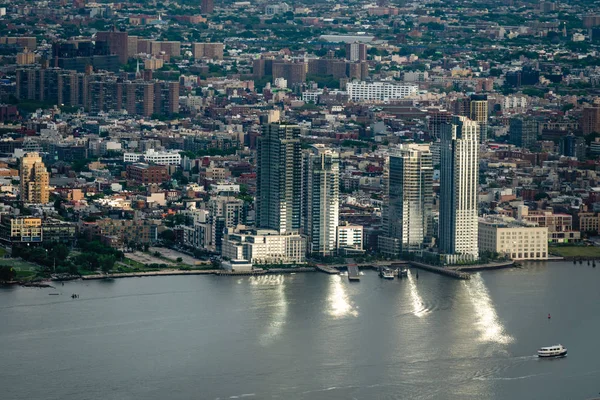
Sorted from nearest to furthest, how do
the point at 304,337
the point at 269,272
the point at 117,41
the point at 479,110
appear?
the point at 304,337
the point at 269,272
the point at 479,110
the point at 117,41

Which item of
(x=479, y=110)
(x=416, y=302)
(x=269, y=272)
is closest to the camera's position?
(x=416, y=302)

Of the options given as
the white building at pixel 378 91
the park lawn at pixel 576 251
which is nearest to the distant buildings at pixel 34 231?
the park lawn at pixel 576 251

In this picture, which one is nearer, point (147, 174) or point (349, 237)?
point (349, 237)

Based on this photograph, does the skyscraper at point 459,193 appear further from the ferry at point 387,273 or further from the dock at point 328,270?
the dock at point 328,270

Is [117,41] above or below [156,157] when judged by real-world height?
above

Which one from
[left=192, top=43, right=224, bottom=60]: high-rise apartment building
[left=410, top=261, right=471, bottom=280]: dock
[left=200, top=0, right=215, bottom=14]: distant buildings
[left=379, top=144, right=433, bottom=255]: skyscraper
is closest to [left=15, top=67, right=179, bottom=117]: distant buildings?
[left=192, top=43, right=224, bottom=60]: high-rise apartment building

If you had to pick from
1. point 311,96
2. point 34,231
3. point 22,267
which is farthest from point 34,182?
point 311,96

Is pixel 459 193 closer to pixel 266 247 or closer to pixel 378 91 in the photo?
pixel 266 247

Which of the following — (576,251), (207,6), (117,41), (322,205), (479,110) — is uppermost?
(207,6)
